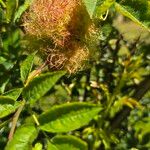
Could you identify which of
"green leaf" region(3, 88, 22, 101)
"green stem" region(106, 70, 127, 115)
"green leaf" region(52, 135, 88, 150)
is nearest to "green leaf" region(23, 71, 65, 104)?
"green leaf" region(3, 88, 22, 101)

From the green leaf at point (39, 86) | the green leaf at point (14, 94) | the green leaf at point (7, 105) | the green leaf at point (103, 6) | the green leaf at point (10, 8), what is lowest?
the green leaf at point (7, 105)

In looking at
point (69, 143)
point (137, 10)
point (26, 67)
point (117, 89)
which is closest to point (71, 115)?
point (69, 143)

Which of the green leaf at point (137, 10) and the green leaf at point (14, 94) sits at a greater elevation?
the green leaf at point (137, 10)

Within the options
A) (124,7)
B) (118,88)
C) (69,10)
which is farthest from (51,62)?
(118,88)

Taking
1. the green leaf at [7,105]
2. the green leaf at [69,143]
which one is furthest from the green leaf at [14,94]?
the green leaf at [69,143]

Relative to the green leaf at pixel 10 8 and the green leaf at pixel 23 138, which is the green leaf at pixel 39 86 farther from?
the green leaf at pixel 10 8
